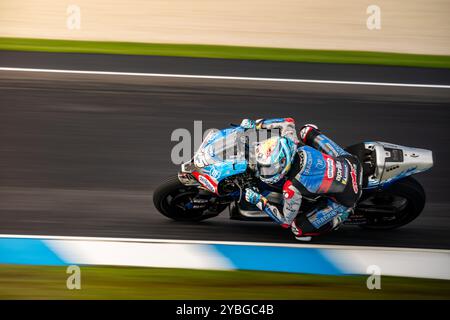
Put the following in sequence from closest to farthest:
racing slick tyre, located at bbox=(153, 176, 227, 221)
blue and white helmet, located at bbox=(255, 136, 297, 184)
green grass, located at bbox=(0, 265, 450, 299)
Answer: blue and white helmet, located at bbox=(255, 136, 297, 184) → racing slick tyre, located at bbox=(153, 176, 227, 221) → green grass, located at bbox=(0, 265, 450, 299)

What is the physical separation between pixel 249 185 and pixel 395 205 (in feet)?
7.18

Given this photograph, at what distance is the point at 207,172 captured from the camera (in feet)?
20.2

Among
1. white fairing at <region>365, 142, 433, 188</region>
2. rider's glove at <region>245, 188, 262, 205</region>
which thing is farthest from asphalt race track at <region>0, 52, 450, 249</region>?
rider's glove at <region>245, 188, 262, 205</region>

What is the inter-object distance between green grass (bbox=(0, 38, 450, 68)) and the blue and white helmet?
13.8ft

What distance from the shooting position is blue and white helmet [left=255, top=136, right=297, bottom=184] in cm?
575

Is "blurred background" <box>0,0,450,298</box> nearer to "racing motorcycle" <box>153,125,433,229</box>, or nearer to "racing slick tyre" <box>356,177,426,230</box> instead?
"racing slick tyre" <box>356,177,426,230</box>

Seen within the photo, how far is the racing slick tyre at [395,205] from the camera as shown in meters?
6.66

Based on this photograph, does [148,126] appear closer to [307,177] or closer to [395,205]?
[307,177]

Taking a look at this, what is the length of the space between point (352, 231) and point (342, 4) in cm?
555

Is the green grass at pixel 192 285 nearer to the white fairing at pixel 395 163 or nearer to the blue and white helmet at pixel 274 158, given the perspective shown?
the white fairing at pixel 395 163

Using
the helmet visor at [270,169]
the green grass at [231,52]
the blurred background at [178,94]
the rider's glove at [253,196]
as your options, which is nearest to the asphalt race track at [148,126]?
the blurred background at [178,94]

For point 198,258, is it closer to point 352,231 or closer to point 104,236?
point 104,236

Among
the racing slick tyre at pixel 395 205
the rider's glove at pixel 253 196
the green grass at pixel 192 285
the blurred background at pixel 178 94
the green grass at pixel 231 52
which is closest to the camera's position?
the rider's glove at pixel 253 196

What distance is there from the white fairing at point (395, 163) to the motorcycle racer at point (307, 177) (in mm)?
246
